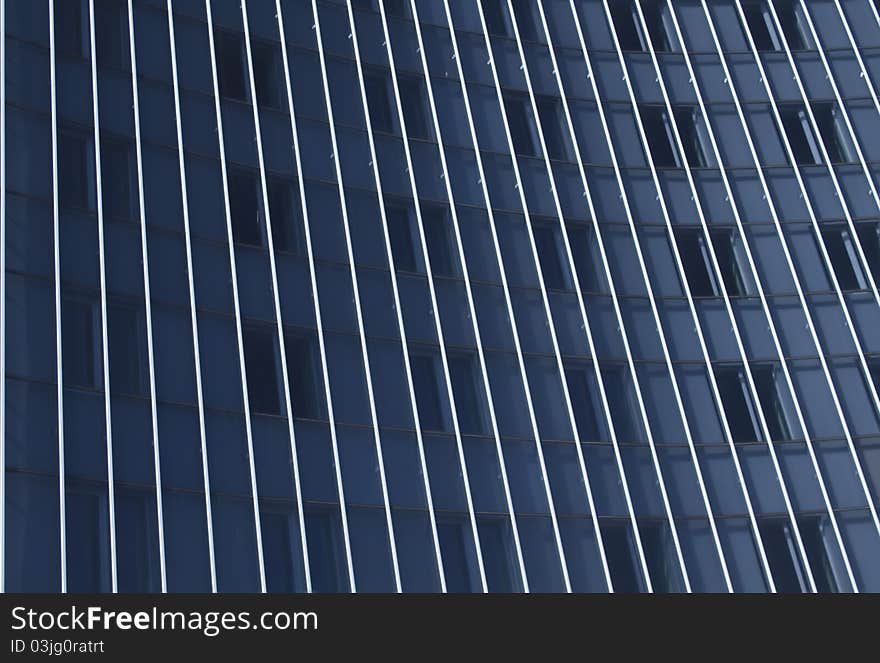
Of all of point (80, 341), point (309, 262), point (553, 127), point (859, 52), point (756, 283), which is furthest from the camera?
point (859, 52)

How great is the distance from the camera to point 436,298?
37812 mm

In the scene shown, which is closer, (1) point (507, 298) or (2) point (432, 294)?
(2) point (432, 294)

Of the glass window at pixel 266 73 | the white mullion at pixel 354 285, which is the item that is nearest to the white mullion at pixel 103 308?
the glass window at pixel 266 73

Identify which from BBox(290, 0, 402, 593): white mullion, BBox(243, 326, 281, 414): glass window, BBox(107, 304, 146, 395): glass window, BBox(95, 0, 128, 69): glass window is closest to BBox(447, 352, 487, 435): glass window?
BBox(290, 0, 402, 593): white mullion

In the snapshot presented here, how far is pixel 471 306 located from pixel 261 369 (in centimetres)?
637

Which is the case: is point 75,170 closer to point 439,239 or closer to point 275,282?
point 275,282

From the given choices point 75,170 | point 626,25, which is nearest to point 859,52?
point 626,25

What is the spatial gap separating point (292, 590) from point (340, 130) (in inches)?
531

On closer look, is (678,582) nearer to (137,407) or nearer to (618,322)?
(618,322)

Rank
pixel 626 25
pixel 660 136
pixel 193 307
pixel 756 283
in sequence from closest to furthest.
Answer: pixel 193 307 < pixel 756 283 < pixel 660 136 < pixel 626 25

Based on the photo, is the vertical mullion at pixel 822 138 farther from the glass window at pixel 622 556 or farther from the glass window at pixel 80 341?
the glass window at pixel 80 341

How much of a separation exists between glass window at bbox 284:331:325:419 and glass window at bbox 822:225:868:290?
51.7ft

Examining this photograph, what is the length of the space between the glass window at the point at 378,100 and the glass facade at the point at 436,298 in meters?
0.19

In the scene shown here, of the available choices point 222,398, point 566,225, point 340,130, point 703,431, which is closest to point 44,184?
point 222,398
